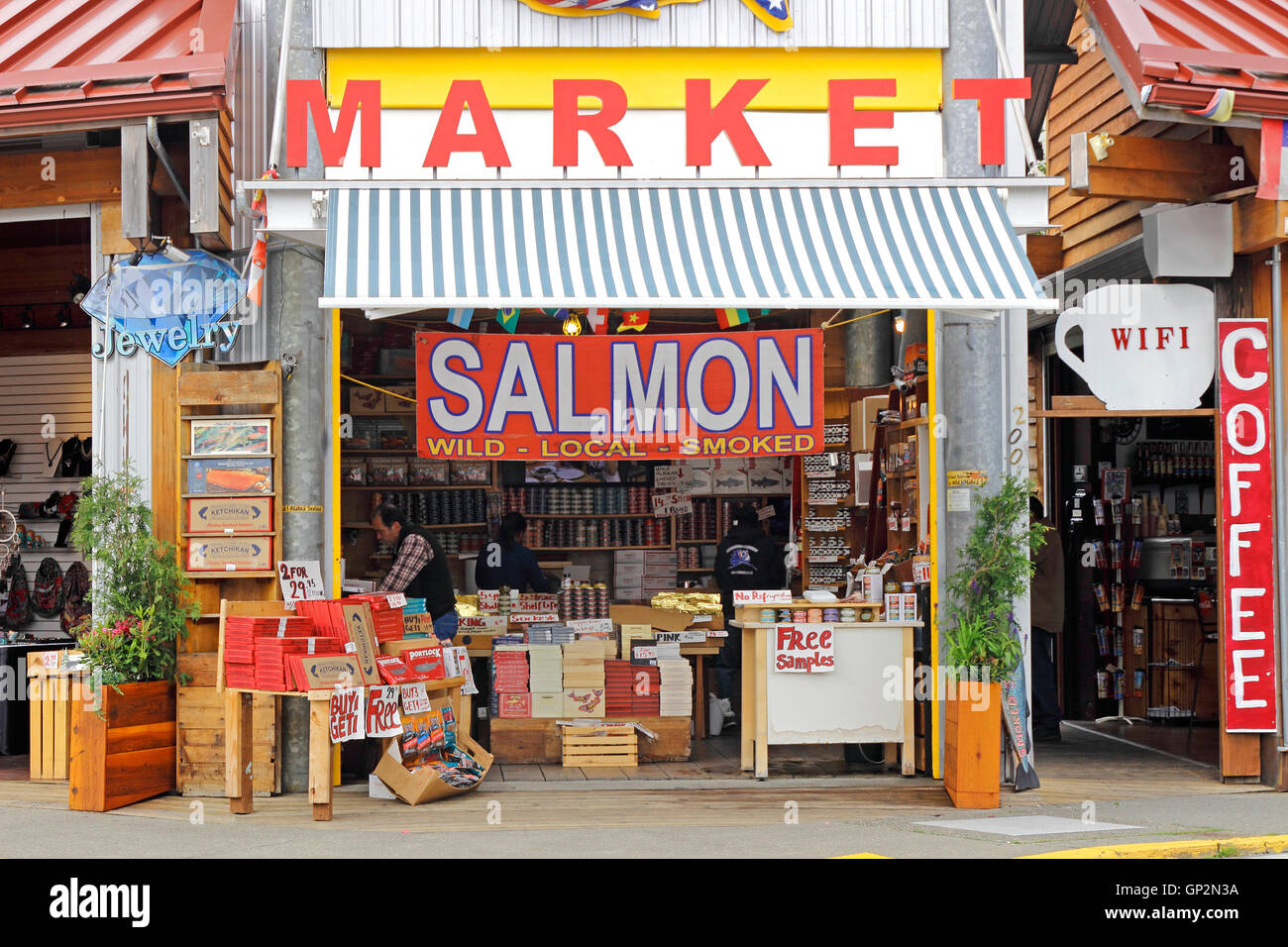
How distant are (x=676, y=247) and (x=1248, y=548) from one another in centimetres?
445

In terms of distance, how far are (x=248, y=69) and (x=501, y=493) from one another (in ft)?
17.1

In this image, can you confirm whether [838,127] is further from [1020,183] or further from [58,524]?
[58,524]

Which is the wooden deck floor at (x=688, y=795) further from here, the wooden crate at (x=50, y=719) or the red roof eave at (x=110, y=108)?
the red roof eave at (x=110, y=108)

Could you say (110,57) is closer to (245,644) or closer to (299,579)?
(299,579)

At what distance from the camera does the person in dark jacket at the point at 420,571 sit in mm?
10438

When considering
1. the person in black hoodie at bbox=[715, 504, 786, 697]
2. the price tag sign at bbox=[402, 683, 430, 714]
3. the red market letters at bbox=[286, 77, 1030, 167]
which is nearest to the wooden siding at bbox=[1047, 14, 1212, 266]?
the red market letters at bbox=[286, 77, 1030, 167]

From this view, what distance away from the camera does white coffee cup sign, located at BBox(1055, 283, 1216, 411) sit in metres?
9.49

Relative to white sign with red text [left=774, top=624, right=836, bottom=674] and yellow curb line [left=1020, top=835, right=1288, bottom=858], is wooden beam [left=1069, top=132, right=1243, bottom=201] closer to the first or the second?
white sign with red text [left=774, top=624, right=836, bottom=674]

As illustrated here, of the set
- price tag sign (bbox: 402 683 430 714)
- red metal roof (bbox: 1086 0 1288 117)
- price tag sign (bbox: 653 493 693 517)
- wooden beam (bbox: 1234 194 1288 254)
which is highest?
red metal roof (bbox: 1086 0 1288 117)

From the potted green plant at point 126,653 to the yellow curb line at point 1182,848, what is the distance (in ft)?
18.2

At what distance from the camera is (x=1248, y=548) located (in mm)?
9305

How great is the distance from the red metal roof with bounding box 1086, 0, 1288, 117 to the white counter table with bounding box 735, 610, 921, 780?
396 cm

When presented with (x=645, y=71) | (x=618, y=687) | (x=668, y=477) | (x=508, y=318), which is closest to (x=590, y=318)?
(x=508, y=318)

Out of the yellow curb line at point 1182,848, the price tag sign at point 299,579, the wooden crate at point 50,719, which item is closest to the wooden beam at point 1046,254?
the yellow curb line at point 1182,848
